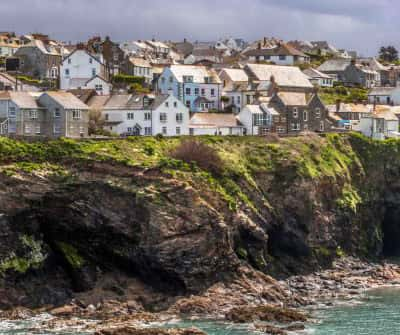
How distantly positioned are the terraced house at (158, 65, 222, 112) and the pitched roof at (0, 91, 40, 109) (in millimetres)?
29288

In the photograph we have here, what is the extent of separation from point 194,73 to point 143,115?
76.3ft

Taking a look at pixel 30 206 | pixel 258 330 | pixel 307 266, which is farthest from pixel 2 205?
pixel 307 266

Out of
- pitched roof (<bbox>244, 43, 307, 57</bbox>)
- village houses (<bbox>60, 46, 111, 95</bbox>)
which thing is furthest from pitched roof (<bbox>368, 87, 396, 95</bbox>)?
village houses (<bbox>60, 46, 111, 95</bbox>)

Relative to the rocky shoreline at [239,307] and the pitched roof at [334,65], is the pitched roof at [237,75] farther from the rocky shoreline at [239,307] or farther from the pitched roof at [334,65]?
the rocky shoreline at [239,307]

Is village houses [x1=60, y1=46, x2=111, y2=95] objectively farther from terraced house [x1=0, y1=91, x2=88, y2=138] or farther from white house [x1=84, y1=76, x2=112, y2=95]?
terraced house [x1=0, y1=91, x2=88, y2=138]

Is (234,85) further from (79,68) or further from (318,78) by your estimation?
(318,78)

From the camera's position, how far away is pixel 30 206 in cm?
8638

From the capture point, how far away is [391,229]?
393ft

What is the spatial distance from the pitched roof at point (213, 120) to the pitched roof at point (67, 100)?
16443 mm

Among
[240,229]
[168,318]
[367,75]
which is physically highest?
[367,75]

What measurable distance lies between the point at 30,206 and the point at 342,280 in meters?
32.5

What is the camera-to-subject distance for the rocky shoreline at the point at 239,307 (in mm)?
77938

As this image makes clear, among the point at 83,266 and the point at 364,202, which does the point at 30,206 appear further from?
the point at 364,202

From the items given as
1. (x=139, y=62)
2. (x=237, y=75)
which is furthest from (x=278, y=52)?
(x=139, y=62)
